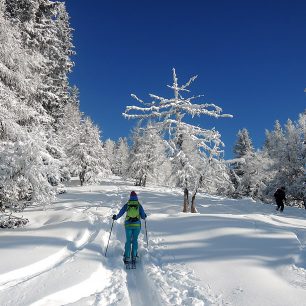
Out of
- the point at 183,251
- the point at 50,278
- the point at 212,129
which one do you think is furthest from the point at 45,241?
the point at 212,129

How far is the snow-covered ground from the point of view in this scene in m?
6.32

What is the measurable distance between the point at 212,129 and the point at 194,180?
141 inches

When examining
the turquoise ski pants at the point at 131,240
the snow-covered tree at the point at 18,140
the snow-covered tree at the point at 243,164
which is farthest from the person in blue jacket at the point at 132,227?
the snow-covered tree at the point at 243,164

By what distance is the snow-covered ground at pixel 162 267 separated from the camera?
20.7 ft

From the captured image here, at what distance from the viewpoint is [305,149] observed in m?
32.2

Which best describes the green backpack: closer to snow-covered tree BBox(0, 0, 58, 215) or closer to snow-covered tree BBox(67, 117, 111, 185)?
snow-covered tree BBox(0, 0, 58, 215)

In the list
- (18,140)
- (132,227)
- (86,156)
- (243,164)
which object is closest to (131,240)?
(132,227)

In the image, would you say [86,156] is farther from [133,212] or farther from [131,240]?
[131,240]

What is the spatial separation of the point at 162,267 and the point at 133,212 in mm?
2043

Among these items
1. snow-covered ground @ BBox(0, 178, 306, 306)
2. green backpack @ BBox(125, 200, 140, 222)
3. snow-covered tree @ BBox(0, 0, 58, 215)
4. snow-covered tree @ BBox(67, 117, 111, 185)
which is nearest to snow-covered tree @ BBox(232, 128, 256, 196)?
snow-covered tree @ BBox(67, 117, 111, 185)

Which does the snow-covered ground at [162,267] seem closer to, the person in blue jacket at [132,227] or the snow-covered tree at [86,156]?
the person in blue jacket at [132,227]

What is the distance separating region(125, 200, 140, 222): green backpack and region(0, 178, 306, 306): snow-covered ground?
1208 mm

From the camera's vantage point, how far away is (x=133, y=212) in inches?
396

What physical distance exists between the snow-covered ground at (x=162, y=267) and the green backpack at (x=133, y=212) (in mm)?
1208
